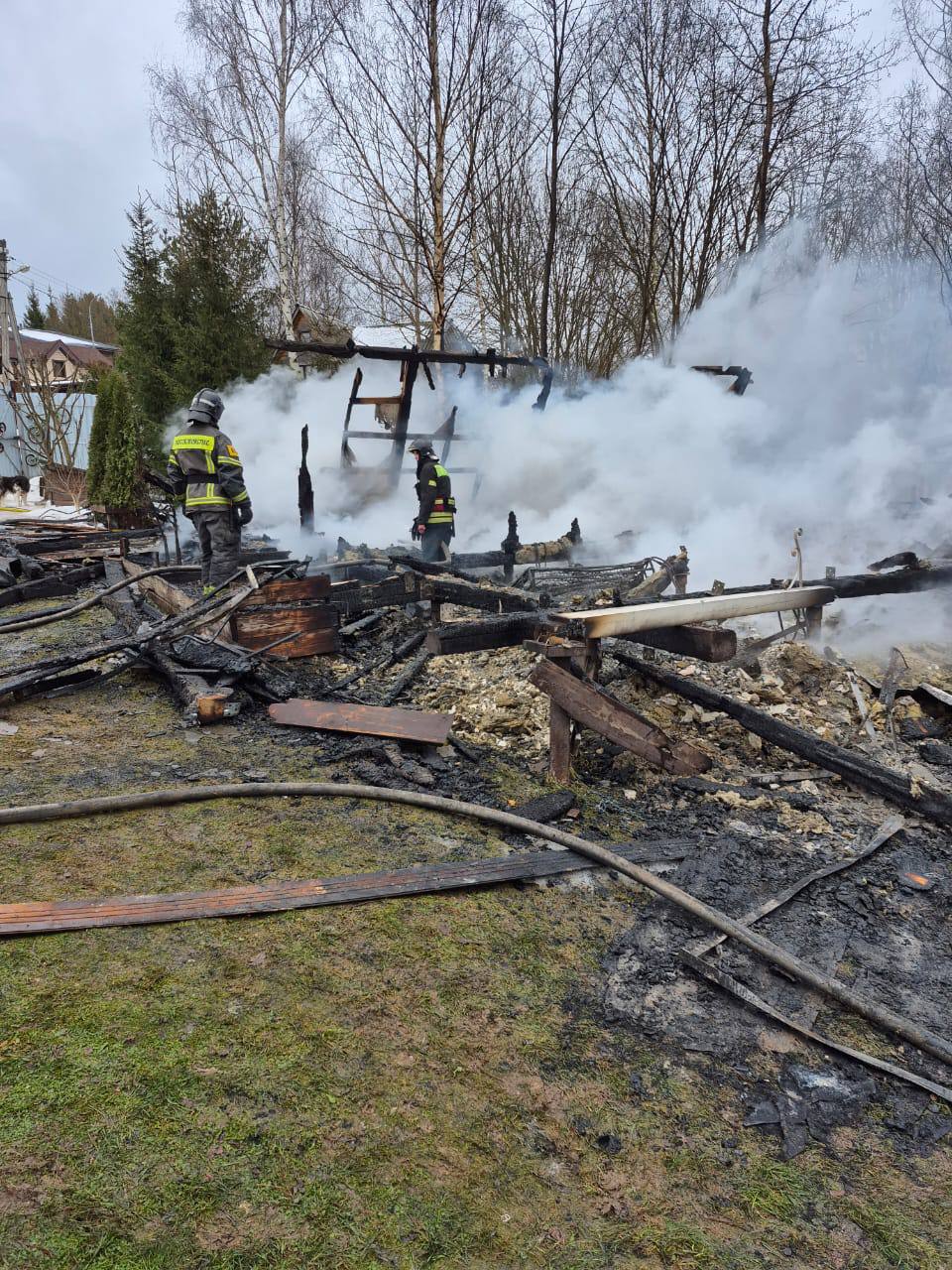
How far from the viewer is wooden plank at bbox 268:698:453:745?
4320 mm

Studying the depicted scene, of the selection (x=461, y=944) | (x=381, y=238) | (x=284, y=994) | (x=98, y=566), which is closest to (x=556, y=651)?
(x=461, y=944)

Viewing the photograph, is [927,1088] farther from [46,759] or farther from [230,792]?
[46,759]

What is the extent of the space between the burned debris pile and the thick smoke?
275 centimetres

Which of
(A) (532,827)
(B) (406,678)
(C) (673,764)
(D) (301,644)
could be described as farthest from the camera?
(D) (301,644)

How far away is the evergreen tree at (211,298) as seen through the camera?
1530 cm

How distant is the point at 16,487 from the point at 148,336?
35.8 ft

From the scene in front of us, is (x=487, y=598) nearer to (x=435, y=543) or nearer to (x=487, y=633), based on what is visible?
(x=487, y=633)

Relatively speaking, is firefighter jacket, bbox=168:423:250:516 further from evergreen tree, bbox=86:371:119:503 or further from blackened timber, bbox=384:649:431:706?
evergreen tree, bbox=86:371:119:503

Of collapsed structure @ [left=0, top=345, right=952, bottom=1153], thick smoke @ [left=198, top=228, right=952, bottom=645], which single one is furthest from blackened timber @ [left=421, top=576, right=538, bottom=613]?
thick smoke @ [left=198, top=228, right=952, bottom=645]

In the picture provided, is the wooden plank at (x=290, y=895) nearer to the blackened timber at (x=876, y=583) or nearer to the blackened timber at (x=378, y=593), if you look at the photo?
the blackened timber at (x=876, y=583)

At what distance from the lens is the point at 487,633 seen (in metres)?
4.23

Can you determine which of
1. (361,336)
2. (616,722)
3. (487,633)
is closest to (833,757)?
(616,722)

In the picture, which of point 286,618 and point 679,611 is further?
point 286,618

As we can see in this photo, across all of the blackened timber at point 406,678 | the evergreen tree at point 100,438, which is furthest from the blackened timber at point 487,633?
the evergreen tree at point 100,438
